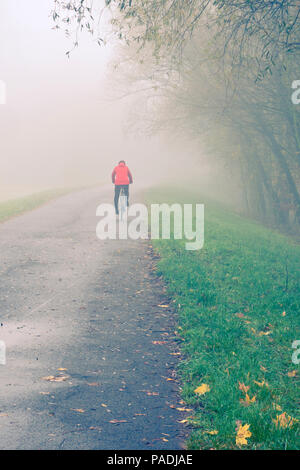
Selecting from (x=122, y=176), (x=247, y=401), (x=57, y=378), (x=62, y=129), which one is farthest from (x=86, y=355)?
(x=62, y=129)

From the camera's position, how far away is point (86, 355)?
5758mm

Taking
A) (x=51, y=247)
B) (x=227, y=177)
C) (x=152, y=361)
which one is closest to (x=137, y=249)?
(x=51, y=247)

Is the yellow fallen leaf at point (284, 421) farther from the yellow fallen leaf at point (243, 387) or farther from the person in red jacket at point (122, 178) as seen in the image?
the person in red jacket at point (122, 178)

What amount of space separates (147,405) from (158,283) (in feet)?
15.9

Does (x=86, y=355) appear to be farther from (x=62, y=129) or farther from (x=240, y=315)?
(x=62, y=129)

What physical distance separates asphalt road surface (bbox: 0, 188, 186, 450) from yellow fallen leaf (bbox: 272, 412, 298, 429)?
804 millimetres

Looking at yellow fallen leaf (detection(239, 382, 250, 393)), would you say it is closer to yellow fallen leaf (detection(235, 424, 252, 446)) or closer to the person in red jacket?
yellow fallen leaf (detection(235, 424, 252, 446))

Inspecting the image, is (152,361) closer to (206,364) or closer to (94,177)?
(206,364)

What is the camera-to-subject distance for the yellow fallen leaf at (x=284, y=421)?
161 inches

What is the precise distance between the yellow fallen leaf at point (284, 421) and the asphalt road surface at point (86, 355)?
80cm

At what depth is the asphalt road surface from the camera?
13.3 feet

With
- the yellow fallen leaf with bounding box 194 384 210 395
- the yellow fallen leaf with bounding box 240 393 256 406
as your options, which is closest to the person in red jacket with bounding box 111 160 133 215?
the yellow fallen leaf with bounding box 194 384 210 395

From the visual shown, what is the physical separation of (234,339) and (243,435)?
7.82 ft

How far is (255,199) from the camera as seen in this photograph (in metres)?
37.0
